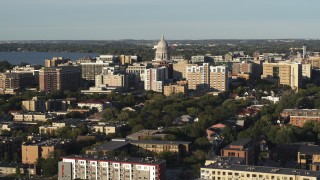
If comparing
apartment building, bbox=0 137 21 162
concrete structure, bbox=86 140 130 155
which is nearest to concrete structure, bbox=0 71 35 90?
apartment building, bbox=0 137 21 162

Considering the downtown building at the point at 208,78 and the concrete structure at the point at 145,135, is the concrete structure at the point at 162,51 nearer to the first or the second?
the downtown building at the point at 208,78

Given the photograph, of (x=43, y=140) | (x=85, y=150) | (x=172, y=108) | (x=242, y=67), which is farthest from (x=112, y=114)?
(x=242, y=67)

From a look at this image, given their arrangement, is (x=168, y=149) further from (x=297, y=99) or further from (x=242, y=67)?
(x=242, y=67)

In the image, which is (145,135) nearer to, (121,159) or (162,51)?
(121,159)

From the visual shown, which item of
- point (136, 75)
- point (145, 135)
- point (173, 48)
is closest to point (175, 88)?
point (136, 75)

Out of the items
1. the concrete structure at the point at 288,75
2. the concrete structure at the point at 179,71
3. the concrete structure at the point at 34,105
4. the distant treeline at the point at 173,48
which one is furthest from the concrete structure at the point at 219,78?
the distant treeline at the point at 173,48

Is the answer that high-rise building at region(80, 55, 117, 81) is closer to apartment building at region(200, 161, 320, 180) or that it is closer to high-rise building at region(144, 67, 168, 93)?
high-rise building at region(144, 67, 168, 93)
